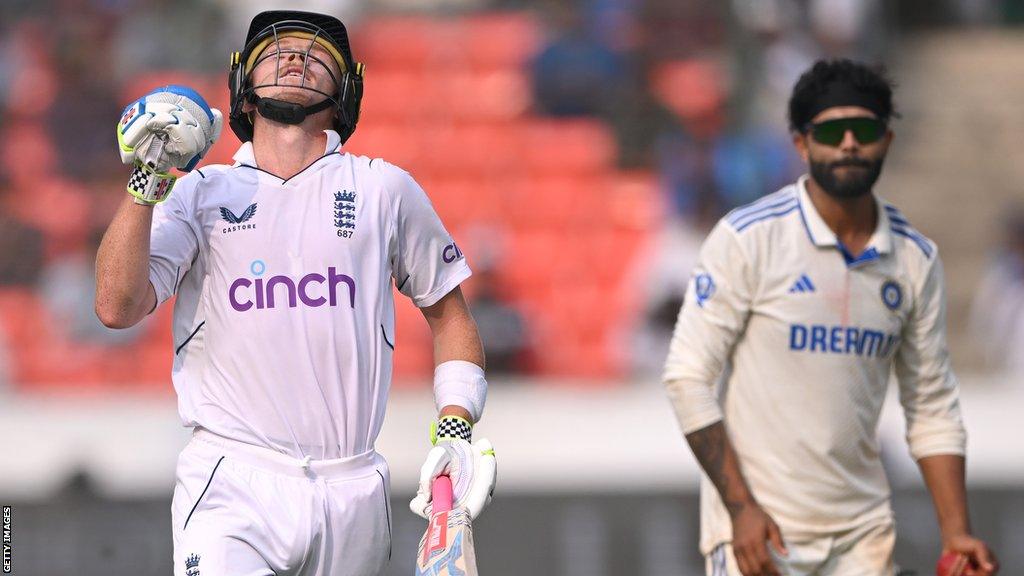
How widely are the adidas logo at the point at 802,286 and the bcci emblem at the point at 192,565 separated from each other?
2.13 metres

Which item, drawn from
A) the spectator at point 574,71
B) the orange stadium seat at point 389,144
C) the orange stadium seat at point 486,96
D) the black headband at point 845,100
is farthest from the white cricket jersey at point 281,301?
the orange stadium seat at point 486,96

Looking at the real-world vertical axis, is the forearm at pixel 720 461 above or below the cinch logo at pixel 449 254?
below

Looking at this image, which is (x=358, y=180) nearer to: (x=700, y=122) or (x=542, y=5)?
(x=700, y=122)

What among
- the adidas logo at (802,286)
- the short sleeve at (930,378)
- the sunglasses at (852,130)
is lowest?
the short sleeve at (930,378)

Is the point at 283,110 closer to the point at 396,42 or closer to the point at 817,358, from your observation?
the point at 817,358

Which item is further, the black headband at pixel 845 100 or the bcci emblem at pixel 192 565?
the black headband at pixel 845 100

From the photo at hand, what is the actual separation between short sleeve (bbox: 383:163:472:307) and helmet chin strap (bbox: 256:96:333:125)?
0.88ft

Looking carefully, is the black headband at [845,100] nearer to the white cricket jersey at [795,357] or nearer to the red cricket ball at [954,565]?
the white cricket jersey at [795,357]

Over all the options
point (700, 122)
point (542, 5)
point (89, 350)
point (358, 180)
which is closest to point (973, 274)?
point (700, 122)

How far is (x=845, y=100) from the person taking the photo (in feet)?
18.0

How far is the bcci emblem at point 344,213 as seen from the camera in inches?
179

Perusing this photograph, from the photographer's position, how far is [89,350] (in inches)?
447

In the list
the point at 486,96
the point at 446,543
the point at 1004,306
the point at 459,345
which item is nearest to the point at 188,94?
the point at 459,345

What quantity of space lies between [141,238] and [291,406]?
60cm
